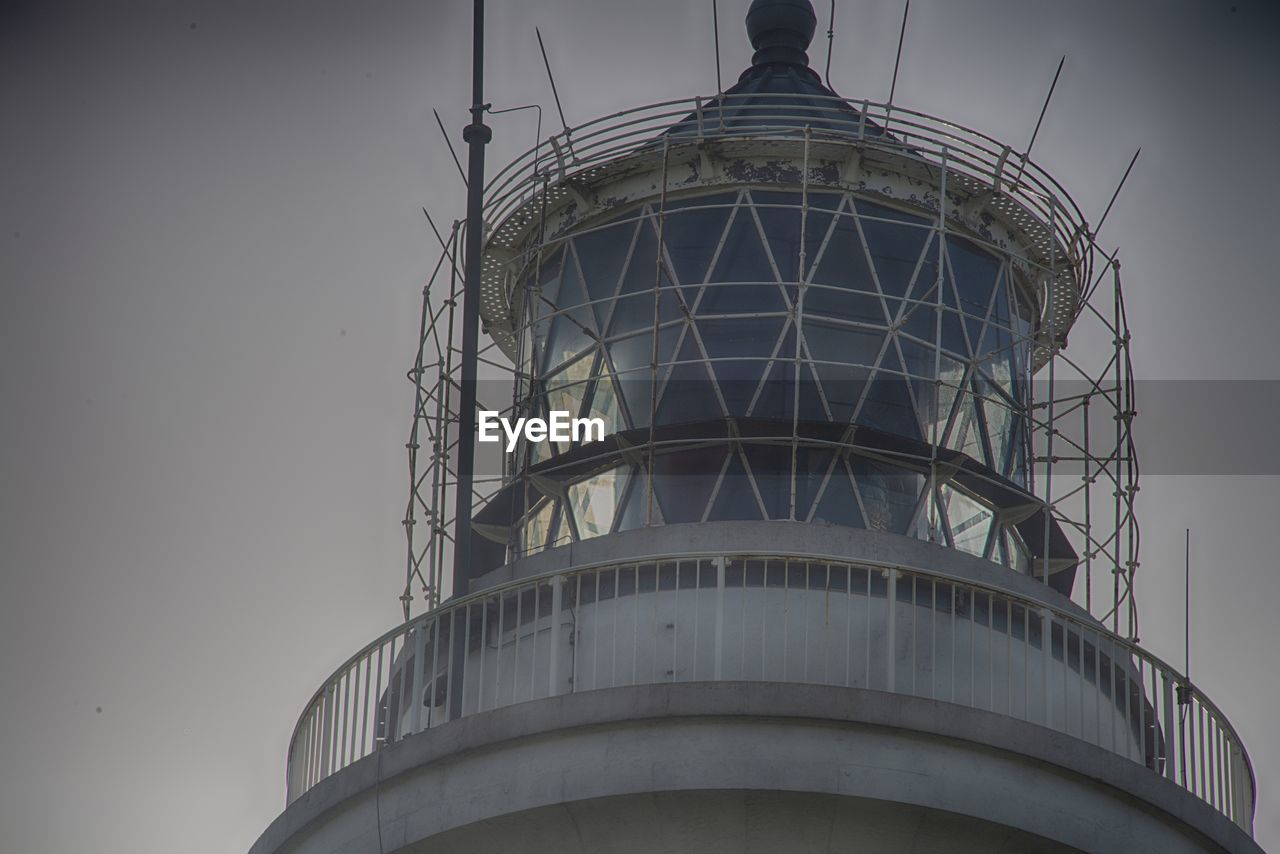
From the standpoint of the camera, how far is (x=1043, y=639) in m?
18.5

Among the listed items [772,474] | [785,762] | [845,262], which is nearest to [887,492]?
[772,474]

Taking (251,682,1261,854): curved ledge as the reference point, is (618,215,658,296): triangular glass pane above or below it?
above

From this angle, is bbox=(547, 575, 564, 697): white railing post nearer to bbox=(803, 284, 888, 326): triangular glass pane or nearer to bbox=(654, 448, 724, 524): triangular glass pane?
bbox=(654, 448, 724, 524): triangular glass pane

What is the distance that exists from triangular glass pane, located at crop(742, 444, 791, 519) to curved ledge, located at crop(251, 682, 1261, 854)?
3297 millimetres

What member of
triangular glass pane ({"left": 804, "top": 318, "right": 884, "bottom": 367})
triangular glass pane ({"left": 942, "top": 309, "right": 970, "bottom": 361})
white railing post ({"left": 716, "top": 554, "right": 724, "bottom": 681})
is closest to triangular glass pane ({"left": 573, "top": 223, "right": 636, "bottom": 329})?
triangular glass pane ({"left": 804, "top": 318, "right": 884, "bottom": 367})

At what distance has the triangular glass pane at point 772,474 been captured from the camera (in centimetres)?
2064

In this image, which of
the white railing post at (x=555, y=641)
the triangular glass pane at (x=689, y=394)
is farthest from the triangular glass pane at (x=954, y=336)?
the white railing post at (x=555, y=641)

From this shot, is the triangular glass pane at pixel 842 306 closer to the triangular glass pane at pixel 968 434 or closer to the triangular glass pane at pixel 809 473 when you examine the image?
Result: the triangular glass pane at pixel 968 434

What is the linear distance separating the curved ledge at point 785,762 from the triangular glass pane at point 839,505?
323cm

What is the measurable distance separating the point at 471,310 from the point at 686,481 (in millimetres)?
2383

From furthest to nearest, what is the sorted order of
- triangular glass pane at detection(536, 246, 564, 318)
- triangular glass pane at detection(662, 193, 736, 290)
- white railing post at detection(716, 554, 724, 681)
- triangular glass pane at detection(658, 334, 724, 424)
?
triangular glass pane at detection(536, 246, 564, 318) < triangular glass pane at detection(662, 193, 736, 290) < triangular glass pane at detection(658, 334, 724, 424) < white railing post at detection(716, 554, 724, 681)

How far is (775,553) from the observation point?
60.4 ft

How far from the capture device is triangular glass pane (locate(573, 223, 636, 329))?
72.9 feet

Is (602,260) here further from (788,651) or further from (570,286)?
(788,651)
